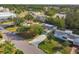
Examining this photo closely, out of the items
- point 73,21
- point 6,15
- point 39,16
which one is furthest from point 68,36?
point 6,15

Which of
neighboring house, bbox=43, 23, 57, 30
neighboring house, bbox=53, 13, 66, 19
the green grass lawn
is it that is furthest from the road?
neighboring house, bbox=53, 13, 66, 19

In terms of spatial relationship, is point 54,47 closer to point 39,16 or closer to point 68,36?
point 68,36

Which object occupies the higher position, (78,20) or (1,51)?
(78,20)

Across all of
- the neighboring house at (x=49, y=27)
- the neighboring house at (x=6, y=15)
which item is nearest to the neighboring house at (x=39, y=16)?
the neighboring house at (x=49, y=27)
